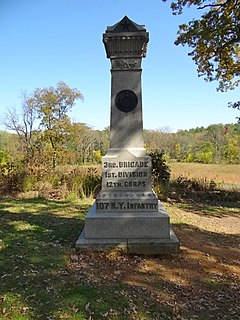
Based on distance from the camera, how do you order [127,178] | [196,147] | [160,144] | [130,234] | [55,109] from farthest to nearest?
[196,147] → [160,144] → [55,109] → [127,178] → [130,234]

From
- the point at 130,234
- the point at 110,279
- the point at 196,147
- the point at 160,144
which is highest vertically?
the point at 160,144

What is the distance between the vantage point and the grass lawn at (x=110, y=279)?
281 centimetres

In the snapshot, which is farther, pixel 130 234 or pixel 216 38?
pixel 216 38

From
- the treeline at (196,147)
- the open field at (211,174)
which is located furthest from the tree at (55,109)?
the treeline at (196,147)

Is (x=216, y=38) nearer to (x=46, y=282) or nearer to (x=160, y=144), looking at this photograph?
(x=46, y=282)

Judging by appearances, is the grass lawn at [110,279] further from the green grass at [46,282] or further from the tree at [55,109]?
the tree at [55,109]

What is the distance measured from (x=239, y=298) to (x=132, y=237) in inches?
69.0

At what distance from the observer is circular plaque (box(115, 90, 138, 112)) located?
5.07 meters

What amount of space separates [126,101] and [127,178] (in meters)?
1.43

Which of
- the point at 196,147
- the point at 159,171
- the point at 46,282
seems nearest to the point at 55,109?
the point at 159,171

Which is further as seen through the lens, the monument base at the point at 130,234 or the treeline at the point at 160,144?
the treeline at the point at 160,144

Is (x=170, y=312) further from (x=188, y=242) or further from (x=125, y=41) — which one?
(x=125, y=41)

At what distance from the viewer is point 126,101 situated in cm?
509

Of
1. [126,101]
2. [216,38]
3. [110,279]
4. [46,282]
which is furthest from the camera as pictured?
[216,38]
